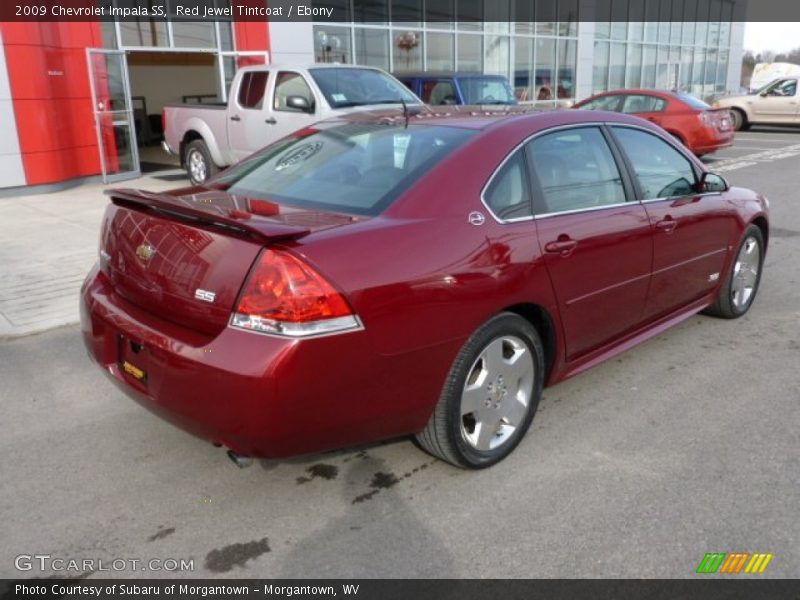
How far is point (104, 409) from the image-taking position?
154 inches

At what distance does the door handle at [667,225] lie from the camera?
4.02 meters

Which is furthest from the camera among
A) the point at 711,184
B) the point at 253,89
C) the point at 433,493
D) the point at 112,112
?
the point at 112,112

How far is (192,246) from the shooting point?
277 centimetres

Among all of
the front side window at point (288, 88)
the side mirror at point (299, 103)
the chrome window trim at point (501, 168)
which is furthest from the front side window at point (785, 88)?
the chrome window trim at point (501, 168)

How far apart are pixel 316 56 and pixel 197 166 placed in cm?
567

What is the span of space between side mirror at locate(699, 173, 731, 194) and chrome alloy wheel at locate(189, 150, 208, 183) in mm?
8597

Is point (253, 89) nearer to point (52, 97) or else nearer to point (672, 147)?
point (52, 97)

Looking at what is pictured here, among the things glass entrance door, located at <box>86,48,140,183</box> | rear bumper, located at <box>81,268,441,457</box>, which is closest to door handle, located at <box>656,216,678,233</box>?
rear bumper, located at <box>81,268,441,457</box>

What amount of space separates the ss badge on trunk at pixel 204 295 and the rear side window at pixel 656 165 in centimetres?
252

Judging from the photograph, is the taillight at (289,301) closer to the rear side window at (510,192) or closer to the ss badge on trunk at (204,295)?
the ss badge on trunk at (204,295)

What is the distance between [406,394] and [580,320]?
1.21 meters

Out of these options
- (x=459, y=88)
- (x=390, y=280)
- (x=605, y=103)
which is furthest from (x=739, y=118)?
(x=390, y=280)
